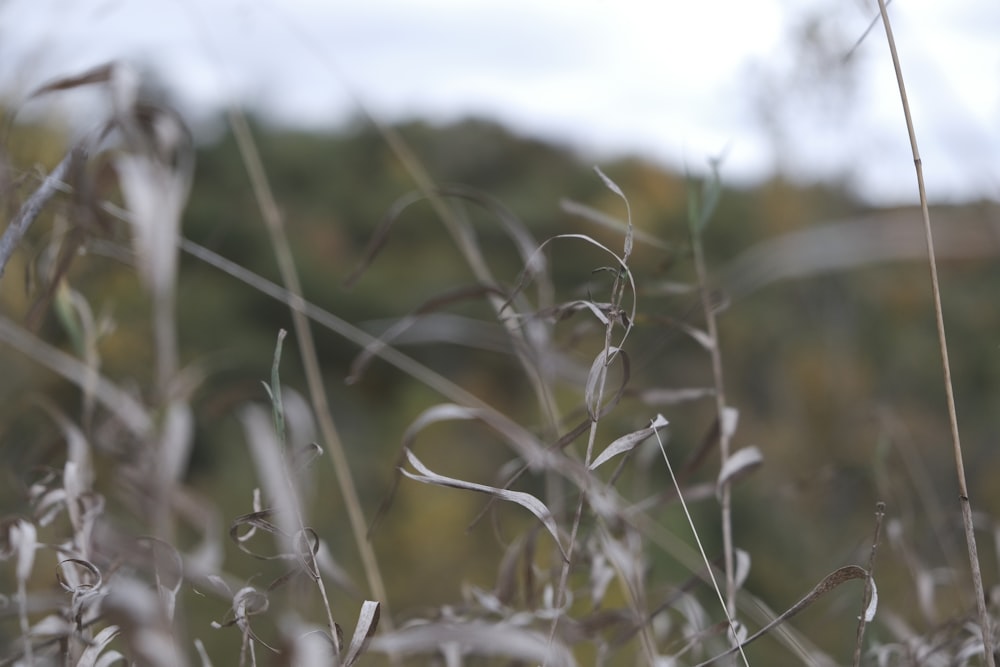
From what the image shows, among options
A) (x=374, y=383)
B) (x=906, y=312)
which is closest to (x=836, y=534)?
(x=906, y=312)

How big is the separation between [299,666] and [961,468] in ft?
0.87

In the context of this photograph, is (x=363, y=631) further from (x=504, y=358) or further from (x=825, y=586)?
(x=504, y=358)

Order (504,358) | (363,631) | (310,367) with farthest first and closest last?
(504,358) → (310,367) → (363,631)

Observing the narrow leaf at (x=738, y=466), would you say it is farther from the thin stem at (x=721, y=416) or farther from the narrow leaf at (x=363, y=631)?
the narrow leaf at (x=363, y=631)

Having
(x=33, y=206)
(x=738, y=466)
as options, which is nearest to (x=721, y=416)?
(x=738, y=466)

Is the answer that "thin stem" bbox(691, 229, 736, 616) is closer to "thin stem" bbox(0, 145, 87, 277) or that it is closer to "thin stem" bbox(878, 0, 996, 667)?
"thin stem" bbox(878, 0, 996, 667)

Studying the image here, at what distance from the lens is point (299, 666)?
25 centimetres

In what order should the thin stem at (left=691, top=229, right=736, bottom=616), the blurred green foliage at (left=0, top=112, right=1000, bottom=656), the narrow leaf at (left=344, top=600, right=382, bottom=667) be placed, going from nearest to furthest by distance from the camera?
the narrow leaf at (left=344, top=600, right=382, bottom=667) < the thin stem at (left=691, top=229, right=736, bottom=616) < the blurred green foliage at (left=0, top=112, right=1000, bottom=656)

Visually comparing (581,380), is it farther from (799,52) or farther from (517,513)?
(517,513)

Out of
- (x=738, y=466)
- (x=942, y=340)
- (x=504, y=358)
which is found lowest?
(x=504, y=358)

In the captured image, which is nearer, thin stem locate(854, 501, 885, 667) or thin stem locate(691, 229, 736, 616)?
thin stem locate(854, 501, 885, 667)

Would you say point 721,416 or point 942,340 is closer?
point 942,340

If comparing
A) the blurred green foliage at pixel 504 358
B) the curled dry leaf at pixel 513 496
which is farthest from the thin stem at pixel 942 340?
the blurred green foliage at pixel 504 358

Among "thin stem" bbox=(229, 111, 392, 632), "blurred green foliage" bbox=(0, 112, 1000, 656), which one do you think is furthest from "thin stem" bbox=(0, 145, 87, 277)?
"blurred green foliage" bbox=(0, 112, 1000, 656)
